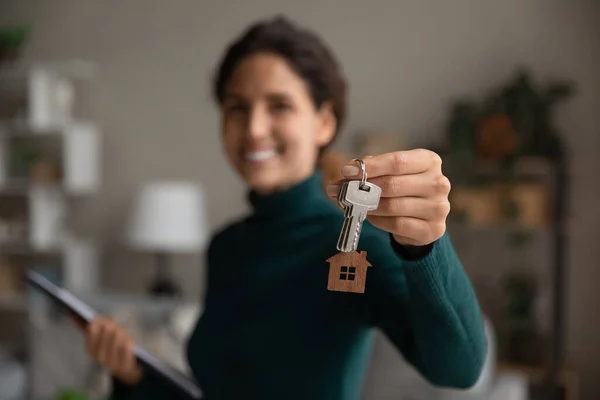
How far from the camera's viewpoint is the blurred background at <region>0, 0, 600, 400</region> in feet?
7.74

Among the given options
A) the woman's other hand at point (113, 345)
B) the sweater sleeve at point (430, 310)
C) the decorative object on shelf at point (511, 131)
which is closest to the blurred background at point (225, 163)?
the decorative object on shelf at point (511, 131)

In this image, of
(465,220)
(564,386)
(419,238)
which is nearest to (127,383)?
(419,238)

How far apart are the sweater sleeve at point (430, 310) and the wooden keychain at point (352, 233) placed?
0.21 ft

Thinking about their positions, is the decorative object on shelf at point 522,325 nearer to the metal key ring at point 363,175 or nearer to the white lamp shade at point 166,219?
the white lamp shade at point 166,219

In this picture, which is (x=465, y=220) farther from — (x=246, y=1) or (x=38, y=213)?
(x=38, y=213)

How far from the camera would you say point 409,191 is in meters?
0.37

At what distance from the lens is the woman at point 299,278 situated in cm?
46

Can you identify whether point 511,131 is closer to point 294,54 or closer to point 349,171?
point 294,54

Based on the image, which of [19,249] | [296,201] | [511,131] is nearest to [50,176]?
[19,249]

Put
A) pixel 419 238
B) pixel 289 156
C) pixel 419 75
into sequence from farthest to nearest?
1. pixel 419 75
2. pixel 289 156
3. pixel 419 238

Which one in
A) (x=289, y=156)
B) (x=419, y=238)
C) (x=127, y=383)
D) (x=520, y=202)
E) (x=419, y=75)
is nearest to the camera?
(x=419, y=238)

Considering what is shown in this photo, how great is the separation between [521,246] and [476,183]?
1.19 ft

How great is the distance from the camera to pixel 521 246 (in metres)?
2.55

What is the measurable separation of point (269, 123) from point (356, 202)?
0.65 feet
